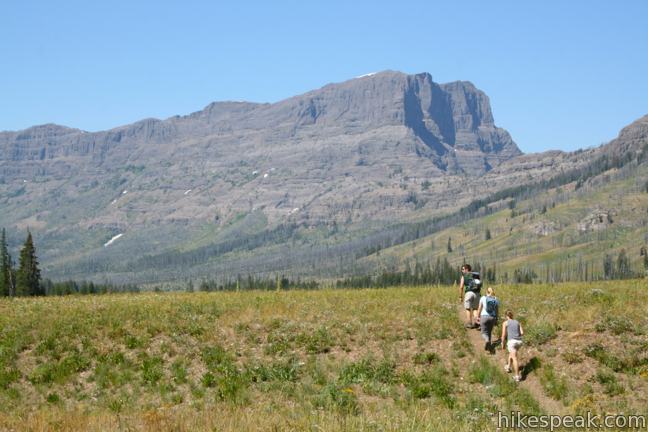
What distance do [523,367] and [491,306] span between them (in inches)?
119

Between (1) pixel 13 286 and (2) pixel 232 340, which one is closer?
(2) pixel 232 340

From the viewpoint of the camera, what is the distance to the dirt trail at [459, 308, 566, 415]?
22.4 meters

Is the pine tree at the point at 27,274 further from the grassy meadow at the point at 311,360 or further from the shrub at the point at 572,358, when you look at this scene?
the shrub at the point at 572,358

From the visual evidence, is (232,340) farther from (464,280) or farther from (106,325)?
(464,280)

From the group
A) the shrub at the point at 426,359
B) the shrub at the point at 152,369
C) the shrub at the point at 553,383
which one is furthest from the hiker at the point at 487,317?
the shrub at the point at 152,369

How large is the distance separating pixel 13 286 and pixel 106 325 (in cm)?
9256

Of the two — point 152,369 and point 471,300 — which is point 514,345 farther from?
point 152,369

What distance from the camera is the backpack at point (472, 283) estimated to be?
99.2 feet

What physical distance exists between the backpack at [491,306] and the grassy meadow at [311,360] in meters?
1.64

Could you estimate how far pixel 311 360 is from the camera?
27328 mm

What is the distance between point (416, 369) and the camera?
26.2 m

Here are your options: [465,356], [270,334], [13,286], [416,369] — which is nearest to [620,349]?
[465,356]

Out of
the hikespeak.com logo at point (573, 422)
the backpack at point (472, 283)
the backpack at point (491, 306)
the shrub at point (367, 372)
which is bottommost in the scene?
the hikespeak.com logo at point (573, 422)


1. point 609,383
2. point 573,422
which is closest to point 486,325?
point 609,383
